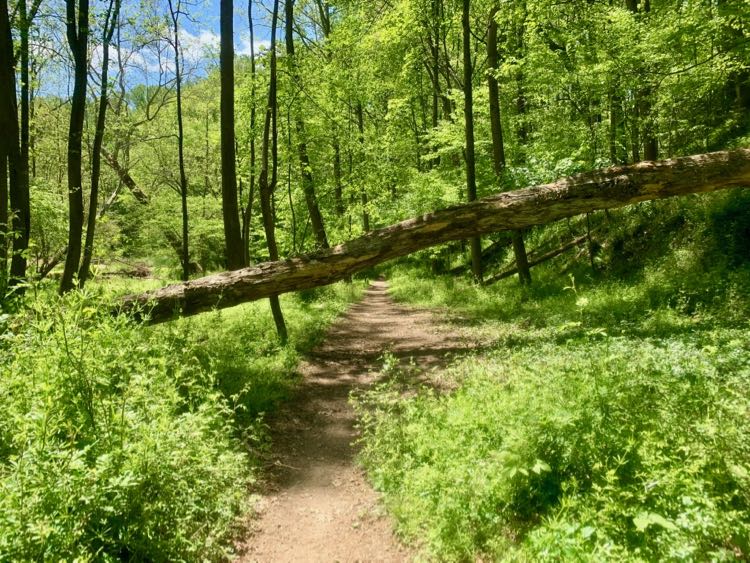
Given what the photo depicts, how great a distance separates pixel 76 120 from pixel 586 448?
40.0 ft

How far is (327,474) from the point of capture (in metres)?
5.45

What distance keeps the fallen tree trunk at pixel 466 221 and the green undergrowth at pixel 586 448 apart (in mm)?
2520

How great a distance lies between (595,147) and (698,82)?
2562 mm

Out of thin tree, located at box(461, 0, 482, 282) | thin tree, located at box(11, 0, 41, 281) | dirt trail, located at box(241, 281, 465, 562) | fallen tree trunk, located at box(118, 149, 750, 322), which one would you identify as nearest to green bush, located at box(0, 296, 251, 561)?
dirt trail, located at box(241, 281, 465, 562)

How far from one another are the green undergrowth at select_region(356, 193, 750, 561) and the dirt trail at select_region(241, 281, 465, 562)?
0.32 metres

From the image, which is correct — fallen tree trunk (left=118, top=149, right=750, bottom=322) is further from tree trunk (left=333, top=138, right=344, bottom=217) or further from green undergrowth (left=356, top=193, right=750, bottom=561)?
tree trunk (left=333, top=138, right=344, bottom=217)

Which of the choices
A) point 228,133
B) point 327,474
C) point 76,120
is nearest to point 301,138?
point 228,133

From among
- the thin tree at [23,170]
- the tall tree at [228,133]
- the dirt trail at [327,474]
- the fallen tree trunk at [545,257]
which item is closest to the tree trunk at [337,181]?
the fallen tree trunk at [545,257]

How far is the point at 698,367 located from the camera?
192 inches

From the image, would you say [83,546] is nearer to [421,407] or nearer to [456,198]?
[421,407]

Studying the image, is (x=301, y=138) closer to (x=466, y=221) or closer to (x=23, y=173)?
(x=466, y=221)

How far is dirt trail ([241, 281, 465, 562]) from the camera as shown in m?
4.15

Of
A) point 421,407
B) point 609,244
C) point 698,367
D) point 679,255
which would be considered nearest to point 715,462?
point 698,367

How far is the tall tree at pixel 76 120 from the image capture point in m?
10.2
